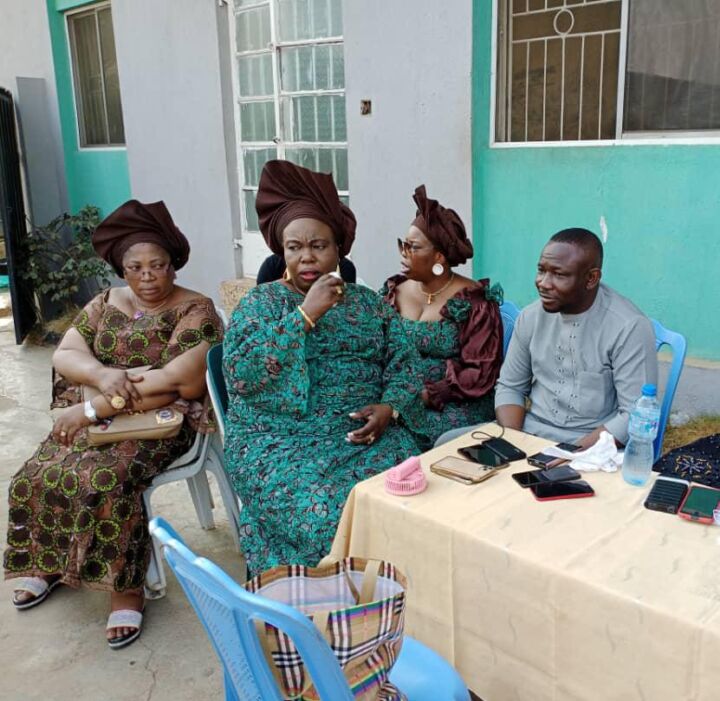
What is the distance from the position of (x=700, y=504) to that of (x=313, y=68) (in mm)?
4986

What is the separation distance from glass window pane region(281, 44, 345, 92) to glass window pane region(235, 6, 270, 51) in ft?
0.89

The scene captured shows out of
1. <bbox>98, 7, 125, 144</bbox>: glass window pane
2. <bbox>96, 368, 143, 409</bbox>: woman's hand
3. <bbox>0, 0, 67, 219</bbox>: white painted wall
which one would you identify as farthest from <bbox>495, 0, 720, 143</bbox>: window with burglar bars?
<bbox>0, 0, 67, 219</bbox>: white painted wall

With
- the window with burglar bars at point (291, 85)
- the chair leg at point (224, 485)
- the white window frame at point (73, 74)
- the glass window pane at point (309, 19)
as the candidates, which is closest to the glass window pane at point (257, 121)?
the window with burglar bars at point (291, 85)

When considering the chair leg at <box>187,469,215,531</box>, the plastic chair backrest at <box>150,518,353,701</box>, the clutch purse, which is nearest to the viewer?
the plastic chair backrest at <box>150,518,353,701</box>

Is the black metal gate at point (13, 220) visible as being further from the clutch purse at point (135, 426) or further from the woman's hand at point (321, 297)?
the woman's hand at point (321, 297)

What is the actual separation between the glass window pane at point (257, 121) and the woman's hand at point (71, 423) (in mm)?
3892

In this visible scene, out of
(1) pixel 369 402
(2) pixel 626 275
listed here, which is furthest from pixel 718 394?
(1) pixel 369 402

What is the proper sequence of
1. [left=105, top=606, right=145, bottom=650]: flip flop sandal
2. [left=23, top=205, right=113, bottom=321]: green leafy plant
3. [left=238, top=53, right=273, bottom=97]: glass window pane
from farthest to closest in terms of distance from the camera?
[left=23, top=205, right=113, bottom=321]: green leafy plant, [left=238, top=53, right=273, bottom=97]: glass window pane, [left=105, top=606, right=145, bottom=650]: flip flop sandal

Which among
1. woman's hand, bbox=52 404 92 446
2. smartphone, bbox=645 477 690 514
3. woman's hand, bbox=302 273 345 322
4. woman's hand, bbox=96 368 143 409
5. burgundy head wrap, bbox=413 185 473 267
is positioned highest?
burgundy head wrap, bbox=413 185 473 267

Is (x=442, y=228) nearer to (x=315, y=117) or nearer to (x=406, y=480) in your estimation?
(x=406, y=480)

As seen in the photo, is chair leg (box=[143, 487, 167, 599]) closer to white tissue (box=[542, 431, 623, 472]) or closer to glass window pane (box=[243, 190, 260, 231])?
white tissue (box=[542, 431, 623, 472])

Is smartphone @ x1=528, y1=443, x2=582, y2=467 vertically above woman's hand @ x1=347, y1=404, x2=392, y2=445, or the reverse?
smartphone @ x1=528, y1=443, x2=582, y2=467

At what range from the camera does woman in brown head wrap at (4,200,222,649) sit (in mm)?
2885

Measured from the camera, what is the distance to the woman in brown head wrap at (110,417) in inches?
114
